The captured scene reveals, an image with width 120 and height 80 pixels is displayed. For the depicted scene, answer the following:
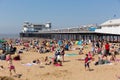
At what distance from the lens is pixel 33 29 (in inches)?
4569

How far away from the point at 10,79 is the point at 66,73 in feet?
10.8

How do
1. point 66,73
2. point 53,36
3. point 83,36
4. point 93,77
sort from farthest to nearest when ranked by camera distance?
point 53,36, point 83,36, point 66,73, point 93,77

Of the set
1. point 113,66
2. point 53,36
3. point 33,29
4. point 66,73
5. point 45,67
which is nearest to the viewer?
point 66,73

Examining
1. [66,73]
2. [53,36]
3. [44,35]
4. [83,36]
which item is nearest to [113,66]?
[66,73]

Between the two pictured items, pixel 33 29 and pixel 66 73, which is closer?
pixel 66 73

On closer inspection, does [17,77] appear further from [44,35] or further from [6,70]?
[44,35]

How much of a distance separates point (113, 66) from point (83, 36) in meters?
46.4

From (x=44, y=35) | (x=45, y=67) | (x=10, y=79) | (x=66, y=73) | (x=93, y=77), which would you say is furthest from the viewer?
(x=44, y=35)

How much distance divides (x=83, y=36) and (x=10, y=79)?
5023 cm

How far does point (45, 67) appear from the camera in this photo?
16453mm

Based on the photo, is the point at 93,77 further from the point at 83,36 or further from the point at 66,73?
the point at 83,36

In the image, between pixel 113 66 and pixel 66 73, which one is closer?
pixel 66 73

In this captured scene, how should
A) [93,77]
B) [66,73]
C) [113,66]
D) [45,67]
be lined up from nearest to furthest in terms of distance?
[93,77], [66,73], [113,66], [45,67]

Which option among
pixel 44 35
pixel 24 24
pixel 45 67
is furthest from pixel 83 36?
pixel 24 24
